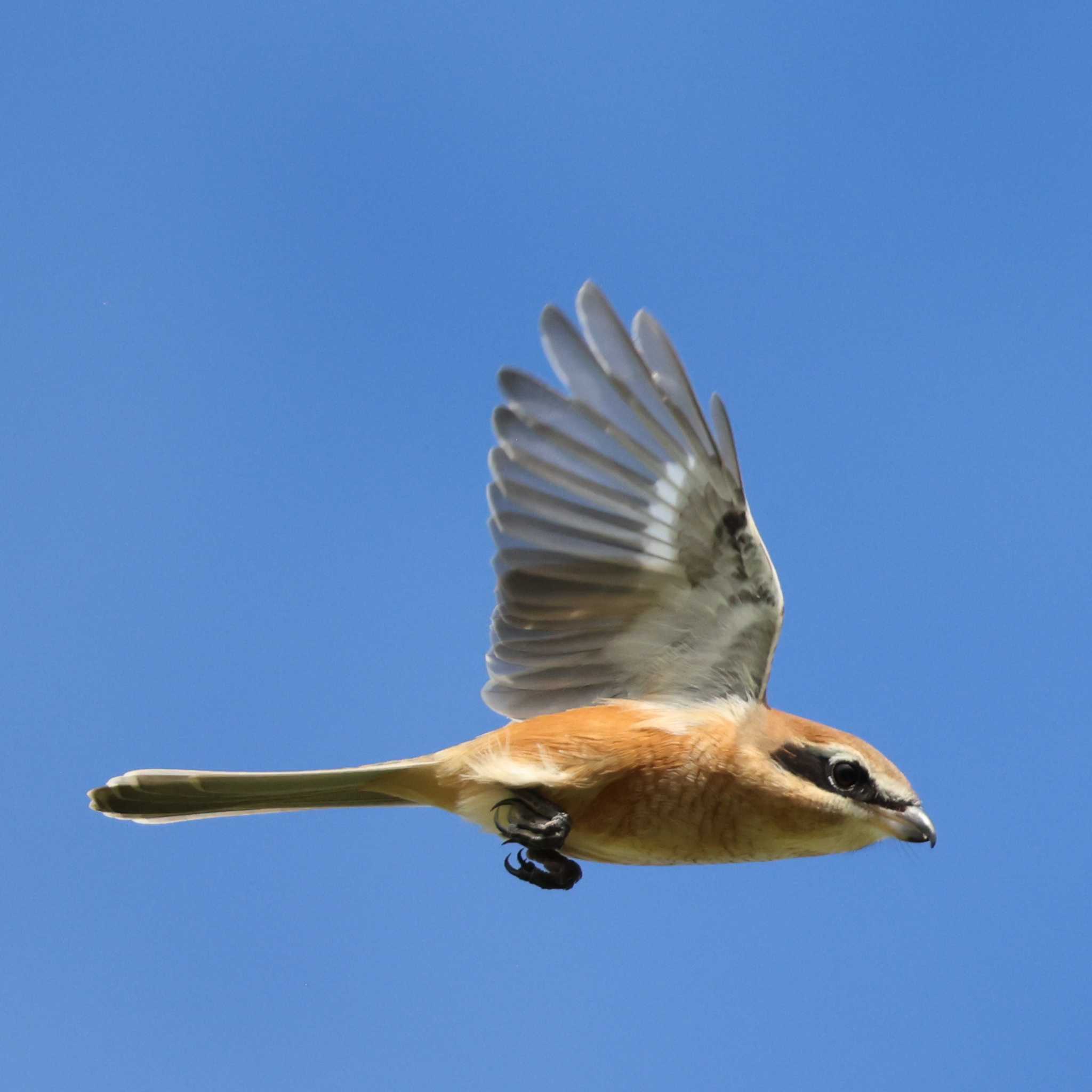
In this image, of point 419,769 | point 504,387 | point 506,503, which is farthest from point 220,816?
point 504,387

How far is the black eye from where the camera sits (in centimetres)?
582

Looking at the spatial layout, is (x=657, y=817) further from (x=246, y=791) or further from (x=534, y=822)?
(x=246, y=791)

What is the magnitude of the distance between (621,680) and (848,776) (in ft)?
3.31

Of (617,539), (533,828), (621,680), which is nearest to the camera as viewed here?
(533,828)

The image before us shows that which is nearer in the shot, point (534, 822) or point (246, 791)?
point (534, 822)

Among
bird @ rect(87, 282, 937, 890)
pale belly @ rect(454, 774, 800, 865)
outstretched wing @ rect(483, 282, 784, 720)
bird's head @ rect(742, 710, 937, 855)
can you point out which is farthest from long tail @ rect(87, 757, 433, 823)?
bird's head @ rect(742, 710, 937, 855)

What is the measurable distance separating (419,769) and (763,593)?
5.10ft

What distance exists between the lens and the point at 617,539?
240 inches

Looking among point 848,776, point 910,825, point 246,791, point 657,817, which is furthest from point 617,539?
point 246,791

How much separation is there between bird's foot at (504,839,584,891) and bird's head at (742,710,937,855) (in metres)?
0.87

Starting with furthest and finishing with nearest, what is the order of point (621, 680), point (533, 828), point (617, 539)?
point (621, 680)
point (617, 539)
point (533, 828)

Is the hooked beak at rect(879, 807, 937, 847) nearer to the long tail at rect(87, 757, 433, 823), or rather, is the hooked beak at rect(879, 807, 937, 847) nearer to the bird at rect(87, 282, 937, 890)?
the bird at rect(87, 282, 937, 890)

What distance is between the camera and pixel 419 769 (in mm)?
5980

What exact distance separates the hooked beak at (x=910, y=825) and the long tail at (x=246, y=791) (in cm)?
184
